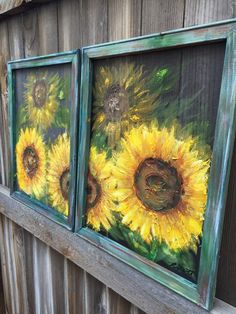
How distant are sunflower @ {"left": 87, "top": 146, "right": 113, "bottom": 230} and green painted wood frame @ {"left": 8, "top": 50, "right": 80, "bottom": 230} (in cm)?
6

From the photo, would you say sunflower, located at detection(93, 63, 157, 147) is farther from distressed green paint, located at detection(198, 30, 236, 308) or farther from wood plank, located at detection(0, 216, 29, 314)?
wood plank, located at detection(0, 216, 29, 314)

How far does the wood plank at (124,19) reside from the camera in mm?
663

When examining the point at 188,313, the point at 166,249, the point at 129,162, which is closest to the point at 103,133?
the point at 129,162

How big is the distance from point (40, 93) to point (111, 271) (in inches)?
24.7

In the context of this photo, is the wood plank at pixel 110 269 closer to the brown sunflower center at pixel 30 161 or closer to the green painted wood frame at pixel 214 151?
the green painted wood frame at pixel 214 151

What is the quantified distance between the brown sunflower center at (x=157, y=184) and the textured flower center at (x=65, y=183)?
11.3 inches

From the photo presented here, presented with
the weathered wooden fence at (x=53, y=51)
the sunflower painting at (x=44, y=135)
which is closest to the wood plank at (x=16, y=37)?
the weathered wooden fence at (x=53, y=51)

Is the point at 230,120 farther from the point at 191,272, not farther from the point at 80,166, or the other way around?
the point at 80,166

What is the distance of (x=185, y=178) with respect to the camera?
60 centimetres

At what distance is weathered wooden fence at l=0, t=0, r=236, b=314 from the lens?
1.92 feet

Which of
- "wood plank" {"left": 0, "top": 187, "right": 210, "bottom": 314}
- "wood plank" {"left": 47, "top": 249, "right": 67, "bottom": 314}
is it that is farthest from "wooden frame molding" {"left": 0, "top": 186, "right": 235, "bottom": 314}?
"wood plank" {"left": 47, "top": 249, "right": 67, "bottom": 314}

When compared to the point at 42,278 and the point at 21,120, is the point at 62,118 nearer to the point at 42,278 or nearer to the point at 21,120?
the point at 21,120

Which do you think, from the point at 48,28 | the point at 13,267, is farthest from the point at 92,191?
the point at 13,267

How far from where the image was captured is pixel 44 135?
3.18 ft
